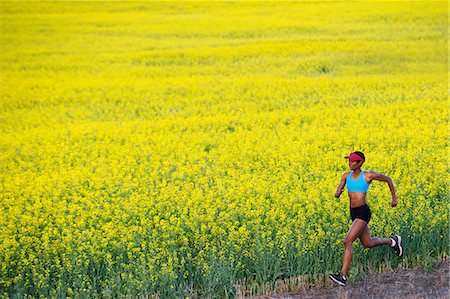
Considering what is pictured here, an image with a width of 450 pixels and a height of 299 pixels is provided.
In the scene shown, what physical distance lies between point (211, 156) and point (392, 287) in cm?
Answer: 618

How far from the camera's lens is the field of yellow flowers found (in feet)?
30.3

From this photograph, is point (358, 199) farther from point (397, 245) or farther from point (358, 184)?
point (397, 245)

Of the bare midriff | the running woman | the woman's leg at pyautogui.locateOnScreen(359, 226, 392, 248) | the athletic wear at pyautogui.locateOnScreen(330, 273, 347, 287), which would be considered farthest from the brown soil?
the bare midriff

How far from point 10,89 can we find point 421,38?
17.5 meters

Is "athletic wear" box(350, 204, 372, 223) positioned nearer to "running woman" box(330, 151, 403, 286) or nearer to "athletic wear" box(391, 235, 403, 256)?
"running woman" box(330, 151, 403, 286)

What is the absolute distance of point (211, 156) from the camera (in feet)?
47.4

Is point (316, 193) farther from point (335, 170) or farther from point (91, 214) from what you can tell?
point (91, 214)

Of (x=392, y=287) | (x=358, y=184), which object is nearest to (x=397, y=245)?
(x=392, y=287)

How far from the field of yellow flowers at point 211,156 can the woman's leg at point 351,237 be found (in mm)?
706

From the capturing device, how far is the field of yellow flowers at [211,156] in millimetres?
9242

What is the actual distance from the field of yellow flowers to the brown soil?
24 centimetres

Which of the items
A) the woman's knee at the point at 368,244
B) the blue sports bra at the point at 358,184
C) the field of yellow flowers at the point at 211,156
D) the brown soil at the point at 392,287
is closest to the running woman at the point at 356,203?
the blue sports bra at the point at 358,184

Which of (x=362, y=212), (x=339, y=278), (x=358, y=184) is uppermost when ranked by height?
(x=358, y=184)

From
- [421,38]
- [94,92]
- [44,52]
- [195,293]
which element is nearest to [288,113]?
[94,92]
